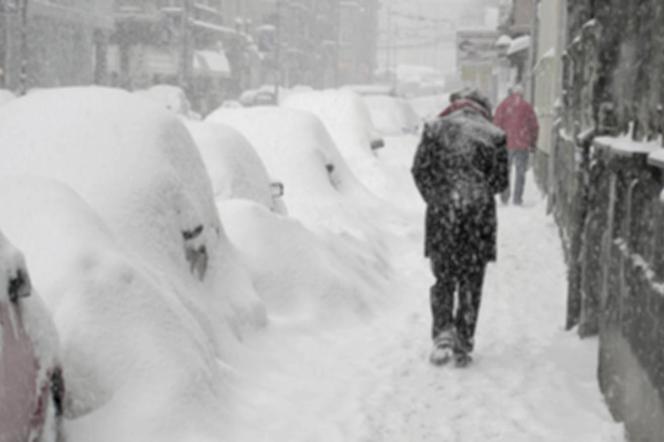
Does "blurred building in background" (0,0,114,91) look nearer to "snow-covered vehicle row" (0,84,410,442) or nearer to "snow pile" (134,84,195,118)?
"snow pile" (134,84,195,118)

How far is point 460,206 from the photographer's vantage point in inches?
261

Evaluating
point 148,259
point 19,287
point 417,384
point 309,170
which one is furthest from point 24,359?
point 309,170

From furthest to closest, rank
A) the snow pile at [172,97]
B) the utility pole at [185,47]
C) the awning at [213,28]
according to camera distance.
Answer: the awning at [213,28] < the utility pole at [185,47] < the snow pile at [172,97]

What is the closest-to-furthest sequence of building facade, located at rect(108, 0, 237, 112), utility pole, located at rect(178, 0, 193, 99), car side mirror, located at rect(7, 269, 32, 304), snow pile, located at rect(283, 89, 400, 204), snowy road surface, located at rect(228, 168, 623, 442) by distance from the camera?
car side mirror, located at rect(7, 269, 32, 304), snowy road surface, located at rect(228, 168, 623, 442), snow pile, located at rect(283, 89, 400, 204), utility pole, located at rect(178, 0, 193, 99), building facade, located at rect(108, 0, 237, 112)

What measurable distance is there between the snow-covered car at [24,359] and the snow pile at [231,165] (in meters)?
4.93

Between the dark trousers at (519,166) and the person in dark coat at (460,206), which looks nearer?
the person in dark coat at (460,206)

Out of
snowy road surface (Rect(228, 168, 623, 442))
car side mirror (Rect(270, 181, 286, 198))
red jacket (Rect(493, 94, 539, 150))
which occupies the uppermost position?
red jacket (Rect(493, 94, 539, 150))

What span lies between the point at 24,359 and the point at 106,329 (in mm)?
904

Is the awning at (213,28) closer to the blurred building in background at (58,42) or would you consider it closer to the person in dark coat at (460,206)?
the blurred building in background at (58,42)

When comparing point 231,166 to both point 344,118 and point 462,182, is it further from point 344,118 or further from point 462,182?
point 344,118

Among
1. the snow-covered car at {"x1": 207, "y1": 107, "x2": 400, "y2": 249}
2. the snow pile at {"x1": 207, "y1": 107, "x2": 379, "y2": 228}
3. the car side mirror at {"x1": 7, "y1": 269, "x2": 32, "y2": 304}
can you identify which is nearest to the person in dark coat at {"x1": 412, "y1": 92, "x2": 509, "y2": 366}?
the car side mirror at {"x1": 7, "y1": 269, "x2": 32, "y2": 304}

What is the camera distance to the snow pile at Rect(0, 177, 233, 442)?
14.2ft

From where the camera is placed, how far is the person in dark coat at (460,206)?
6617 mm

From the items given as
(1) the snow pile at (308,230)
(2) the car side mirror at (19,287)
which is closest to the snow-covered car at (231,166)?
(1) the snow pile at (308,230)
